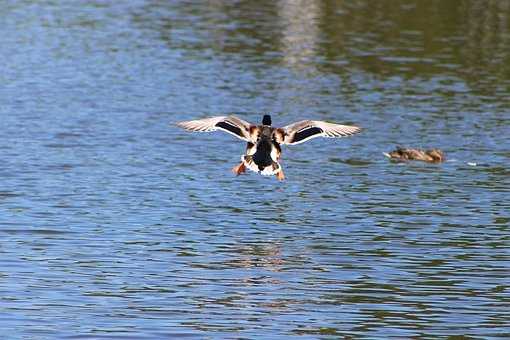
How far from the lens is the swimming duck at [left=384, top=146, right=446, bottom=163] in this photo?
121 feet

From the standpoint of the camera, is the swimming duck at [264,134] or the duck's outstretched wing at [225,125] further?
the duck's outstretched wing at [225,125]

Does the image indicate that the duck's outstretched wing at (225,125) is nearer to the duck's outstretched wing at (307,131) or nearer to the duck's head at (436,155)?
the duck's outstretched wing at (307,131)

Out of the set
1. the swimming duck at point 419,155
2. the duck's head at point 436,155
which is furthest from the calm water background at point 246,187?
the duck's head at point 436,155

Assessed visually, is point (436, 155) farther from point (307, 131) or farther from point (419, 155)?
point (307, 131)

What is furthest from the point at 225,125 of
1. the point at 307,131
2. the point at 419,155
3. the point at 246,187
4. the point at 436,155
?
the point at 436,155

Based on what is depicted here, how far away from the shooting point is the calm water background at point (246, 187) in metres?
22.1

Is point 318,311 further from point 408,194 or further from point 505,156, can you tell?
point 505,156

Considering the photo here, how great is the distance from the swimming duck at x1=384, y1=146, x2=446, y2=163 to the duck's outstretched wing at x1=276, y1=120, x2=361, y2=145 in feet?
43.3

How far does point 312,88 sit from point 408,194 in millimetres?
17357

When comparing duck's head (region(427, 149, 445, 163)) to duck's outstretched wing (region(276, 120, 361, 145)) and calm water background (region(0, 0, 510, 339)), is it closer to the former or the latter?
calm water background (region(0, 0, 510, 339))

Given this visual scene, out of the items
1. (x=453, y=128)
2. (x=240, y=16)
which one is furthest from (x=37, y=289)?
(x=240, y=16)

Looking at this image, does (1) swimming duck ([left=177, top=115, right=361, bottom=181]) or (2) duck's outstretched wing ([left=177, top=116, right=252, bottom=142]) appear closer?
(1) swimming duck ([left=177, top=115, right=361, bottom=181])

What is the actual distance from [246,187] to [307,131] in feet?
32.0

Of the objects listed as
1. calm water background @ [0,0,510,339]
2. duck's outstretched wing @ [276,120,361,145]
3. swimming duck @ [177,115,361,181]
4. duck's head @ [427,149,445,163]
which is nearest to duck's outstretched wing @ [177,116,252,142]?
swimming duck @ [177,115,361,181]
